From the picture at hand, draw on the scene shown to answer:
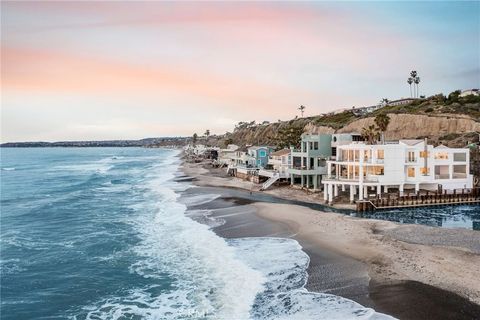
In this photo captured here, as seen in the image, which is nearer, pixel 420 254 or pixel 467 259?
pixel 467 259

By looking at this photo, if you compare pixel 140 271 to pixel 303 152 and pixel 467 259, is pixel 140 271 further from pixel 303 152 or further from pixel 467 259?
pixel 303 152

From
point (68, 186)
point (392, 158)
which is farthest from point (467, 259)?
point (68, 186)

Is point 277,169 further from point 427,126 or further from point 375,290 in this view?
point 375,290

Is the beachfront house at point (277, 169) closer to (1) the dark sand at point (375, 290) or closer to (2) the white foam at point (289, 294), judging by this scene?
(1) the dark sand at point (375, 290)

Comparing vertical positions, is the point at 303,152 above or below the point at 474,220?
above

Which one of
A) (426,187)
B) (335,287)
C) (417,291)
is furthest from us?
(426,187)

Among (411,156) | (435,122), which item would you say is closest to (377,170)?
(411,156)

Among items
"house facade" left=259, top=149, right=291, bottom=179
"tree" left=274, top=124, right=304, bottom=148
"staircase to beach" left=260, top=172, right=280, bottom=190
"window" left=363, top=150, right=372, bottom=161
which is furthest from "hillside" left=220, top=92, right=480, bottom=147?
"staircase to beach" left=260, top=172, right=280, bottom=190
